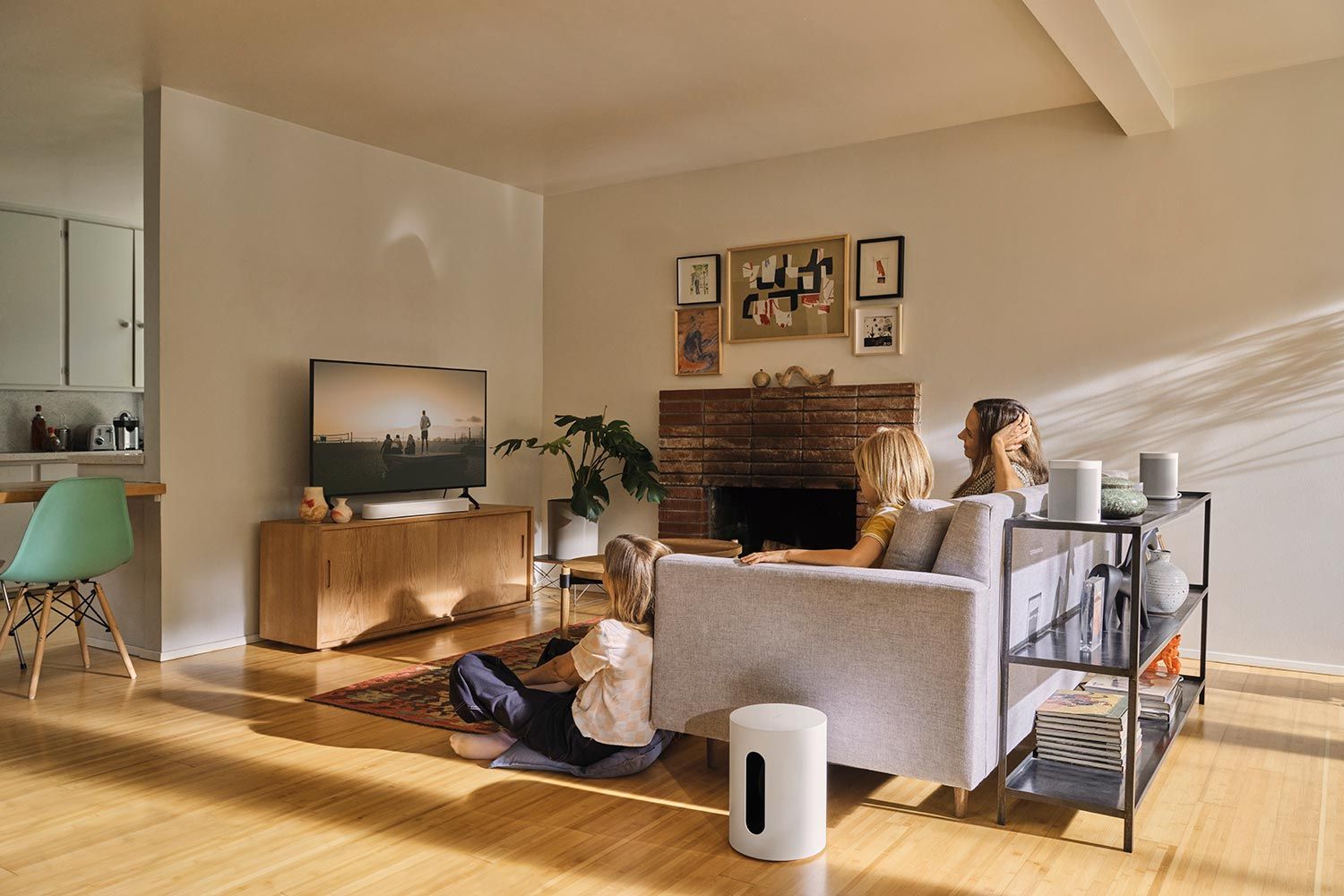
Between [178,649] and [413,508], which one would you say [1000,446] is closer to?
[413,508]

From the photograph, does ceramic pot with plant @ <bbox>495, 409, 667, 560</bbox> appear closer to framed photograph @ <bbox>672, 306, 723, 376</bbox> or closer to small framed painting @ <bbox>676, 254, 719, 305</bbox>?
framed photograph @ <bbox>672, 306, 723, 376</bbox>

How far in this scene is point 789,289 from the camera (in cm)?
565

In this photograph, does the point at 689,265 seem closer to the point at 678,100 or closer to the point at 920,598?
the point at 678,100

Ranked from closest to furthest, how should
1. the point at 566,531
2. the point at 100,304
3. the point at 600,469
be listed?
the point at 566,531 < the point at 600,469 < the point at 100,304

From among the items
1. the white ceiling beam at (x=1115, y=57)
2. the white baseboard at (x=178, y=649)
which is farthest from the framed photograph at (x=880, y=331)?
the white baseboard at (x=178, y=649)

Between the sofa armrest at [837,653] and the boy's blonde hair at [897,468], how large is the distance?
0.46m

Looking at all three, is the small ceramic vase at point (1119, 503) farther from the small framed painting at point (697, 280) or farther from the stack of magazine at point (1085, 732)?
the small framed painting at point (697, 280)

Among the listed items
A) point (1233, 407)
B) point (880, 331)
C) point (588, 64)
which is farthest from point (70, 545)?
point (1233, 407)

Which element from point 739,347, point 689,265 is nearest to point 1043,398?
point 739,347

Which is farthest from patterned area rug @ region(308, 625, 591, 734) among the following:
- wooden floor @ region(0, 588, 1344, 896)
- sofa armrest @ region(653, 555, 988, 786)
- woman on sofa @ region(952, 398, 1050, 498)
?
woman on sofa @ region(952, 398, 1050, 498)

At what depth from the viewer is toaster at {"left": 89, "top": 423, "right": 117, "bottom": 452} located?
7227mm

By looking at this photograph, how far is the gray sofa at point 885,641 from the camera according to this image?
252 cm

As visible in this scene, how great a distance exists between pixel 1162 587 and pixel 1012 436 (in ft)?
2.22

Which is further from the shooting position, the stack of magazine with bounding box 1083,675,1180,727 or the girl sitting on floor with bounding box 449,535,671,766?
the stack of magazine with bounding box 1083,675,1180,727
